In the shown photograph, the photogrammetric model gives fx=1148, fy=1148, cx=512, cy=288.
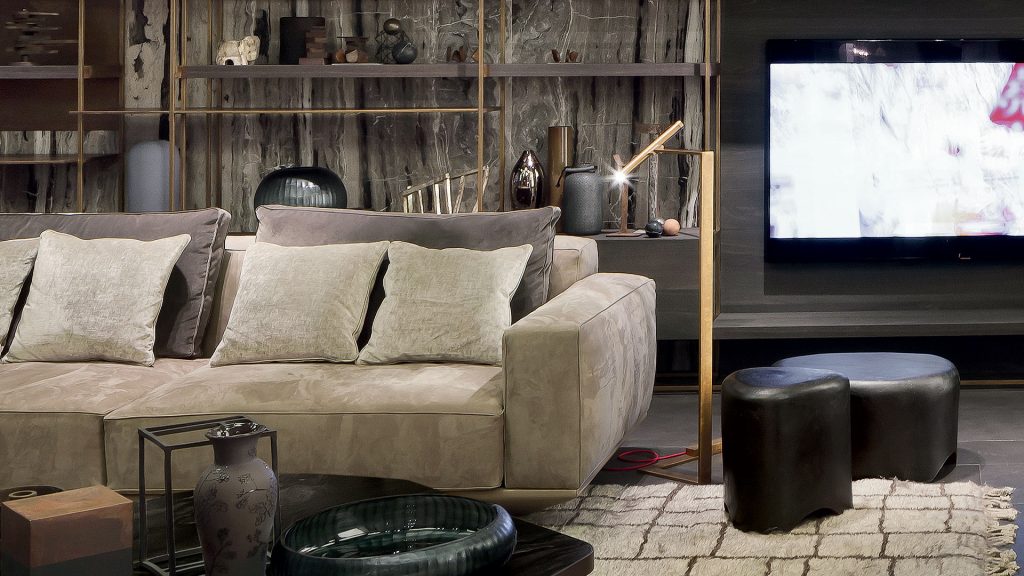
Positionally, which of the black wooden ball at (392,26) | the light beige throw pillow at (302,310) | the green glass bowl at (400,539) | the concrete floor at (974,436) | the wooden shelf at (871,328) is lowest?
the concrete floor at (974,436)

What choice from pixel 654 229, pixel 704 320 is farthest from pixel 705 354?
pixel 654 229

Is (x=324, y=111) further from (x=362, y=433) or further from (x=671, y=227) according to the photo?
(x=362, y=433)

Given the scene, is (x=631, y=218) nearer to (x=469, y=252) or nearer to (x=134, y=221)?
(x=469, y=252)

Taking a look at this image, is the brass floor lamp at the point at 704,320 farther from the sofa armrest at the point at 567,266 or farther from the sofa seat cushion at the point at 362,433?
the sofa seat cushion at the point at 362,433

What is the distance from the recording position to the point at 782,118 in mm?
4812

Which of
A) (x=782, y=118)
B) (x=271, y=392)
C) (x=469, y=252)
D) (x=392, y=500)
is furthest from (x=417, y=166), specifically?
(x=392, y=500)

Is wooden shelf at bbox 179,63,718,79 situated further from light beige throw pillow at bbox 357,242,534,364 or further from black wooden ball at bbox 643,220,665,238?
light beige throw pillow at bbox 357,242,534,364

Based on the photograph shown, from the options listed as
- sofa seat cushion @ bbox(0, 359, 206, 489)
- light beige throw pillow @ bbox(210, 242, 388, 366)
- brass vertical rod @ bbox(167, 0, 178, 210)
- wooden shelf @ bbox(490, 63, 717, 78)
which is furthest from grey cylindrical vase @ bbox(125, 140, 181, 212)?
sofa seat cushion @ bbox(0, 359, 206, 489)

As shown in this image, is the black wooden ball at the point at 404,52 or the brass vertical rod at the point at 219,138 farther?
the brass vertical rod at the point at 219,138

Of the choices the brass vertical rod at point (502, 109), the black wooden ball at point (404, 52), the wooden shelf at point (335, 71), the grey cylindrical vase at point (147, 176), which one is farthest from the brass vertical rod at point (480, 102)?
the grey cylindrical vase at point (147, 176)

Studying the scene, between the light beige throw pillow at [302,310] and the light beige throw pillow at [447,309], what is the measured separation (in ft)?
0.22

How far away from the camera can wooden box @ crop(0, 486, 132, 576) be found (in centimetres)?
145

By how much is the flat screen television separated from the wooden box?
12.4 feet

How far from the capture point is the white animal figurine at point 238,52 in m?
4.70
